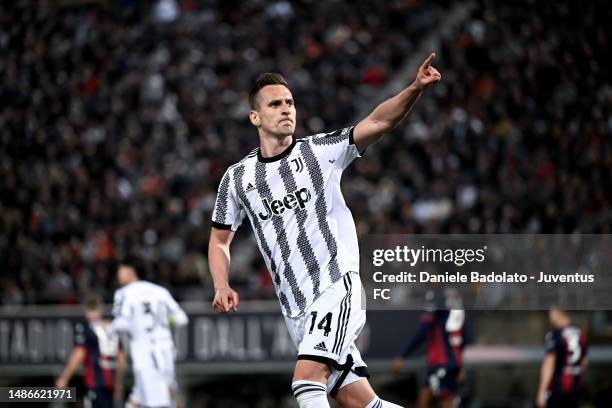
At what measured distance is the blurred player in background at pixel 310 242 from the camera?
6402mm

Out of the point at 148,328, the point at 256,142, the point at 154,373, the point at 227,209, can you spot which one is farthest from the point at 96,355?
the point at 256,142

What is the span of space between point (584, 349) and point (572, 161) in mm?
5826

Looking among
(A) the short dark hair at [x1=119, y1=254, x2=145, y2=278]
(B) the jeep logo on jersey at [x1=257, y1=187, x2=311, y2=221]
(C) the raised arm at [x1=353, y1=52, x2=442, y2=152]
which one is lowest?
(A) the short dark hair at [x1=119, y1=254, x2=145, y2=278]

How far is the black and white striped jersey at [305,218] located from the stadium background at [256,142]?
999 centimetres

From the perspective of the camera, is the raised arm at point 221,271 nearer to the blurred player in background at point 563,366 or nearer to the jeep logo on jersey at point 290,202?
the jeep logo on jersey at point 290,202

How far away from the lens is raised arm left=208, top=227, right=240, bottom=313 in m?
6.58

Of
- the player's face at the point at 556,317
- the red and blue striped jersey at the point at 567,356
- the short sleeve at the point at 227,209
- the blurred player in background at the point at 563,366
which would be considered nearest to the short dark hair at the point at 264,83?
the short sleeve at the point at 227,209

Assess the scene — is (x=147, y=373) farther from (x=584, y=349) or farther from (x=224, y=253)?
(x=224, y=253)

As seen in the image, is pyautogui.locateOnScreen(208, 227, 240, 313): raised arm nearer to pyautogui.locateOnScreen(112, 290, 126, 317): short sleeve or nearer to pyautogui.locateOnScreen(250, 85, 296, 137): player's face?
pyautogui.locateOnScreen(250, 85, 296, 137): player's face

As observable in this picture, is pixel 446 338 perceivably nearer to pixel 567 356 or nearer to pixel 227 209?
pixel 567 356

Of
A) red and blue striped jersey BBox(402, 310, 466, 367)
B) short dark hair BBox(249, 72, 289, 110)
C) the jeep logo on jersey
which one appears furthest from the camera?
red and blue striped jersey BBox(402, 310, 466, 367)

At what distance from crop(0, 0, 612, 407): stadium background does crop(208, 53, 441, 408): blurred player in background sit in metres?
9.99

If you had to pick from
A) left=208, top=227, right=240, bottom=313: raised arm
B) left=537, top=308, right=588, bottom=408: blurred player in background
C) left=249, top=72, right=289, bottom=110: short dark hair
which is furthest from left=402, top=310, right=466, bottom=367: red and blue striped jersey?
left=249, top=72, right=289, bottom=110: short dark hair

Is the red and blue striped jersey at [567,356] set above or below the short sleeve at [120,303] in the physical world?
below
